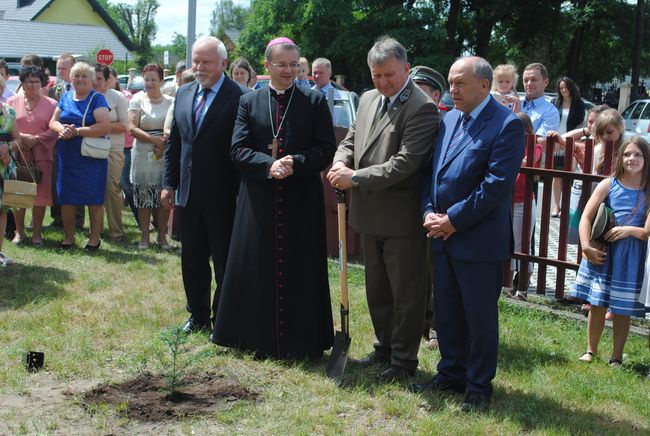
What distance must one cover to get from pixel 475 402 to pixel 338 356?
Answer: 980 millimetres

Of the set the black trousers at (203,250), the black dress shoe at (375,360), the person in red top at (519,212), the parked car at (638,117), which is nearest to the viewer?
the black dress shoe at (375,360)

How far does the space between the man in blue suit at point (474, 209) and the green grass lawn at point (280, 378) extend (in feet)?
1.36

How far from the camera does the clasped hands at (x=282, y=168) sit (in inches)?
215

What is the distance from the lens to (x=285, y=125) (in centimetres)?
573

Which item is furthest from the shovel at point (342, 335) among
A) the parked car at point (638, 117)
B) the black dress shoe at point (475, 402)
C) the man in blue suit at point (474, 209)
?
the parked car at point (638, 117)

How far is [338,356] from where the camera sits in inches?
217

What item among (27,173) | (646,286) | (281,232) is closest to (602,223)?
(646,286)

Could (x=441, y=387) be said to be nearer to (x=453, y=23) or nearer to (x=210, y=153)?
(x=210, y=153)

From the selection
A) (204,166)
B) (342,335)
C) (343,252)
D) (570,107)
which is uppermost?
(570,107)

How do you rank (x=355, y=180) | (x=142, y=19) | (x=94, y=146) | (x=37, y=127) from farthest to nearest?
(x=142, y=19)
(x=37, y=127)
(x=94, y=146)
(x=355, y=180)

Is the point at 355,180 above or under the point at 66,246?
above

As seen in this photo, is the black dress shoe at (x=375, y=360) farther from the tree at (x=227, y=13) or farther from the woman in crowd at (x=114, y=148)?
the tree at (x=227, y=13)

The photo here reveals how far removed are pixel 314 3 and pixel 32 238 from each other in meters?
26.0

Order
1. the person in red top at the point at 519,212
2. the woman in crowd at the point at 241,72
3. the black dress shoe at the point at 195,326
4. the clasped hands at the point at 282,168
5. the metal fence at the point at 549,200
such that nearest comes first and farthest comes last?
the clasped hands at the point at 282,168 → the black dress shoe at the point at 195,326 → the metal fence at the point at 549,200 → the person in red top at the point at 519,212 → the woman in crowd at the point at 241,72
